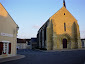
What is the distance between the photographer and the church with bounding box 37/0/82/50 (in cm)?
3347

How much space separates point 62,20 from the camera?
3512 cm

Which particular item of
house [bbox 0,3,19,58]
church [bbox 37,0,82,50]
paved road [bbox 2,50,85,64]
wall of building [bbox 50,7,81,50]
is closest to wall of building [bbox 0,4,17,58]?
house [bbox 0,3,19,58]

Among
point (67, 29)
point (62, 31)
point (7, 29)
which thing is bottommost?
point (7, 29)

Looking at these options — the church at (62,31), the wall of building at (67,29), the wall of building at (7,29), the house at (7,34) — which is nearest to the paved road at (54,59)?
the house at (7,34)

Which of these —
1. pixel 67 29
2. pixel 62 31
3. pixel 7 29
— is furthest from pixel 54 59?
pixel 67 29

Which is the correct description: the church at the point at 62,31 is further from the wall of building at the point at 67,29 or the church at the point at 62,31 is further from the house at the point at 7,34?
the house at the point at 7,34

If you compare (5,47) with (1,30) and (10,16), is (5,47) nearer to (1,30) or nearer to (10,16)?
(1,30)

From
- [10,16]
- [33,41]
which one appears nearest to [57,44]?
[10,16]

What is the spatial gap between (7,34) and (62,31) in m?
21.2

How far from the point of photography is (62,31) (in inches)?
1367

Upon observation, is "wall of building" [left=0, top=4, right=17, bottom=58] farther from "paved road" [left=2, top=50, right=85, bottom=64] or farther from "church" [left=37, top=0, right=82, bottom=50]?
"church" [left=37, top=0, right=82, bottom=50]

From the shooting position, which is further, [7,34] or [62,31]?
[62,31]

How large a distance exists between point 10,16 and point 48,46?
17.9 meters

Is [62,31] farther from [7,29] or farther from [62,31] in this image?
[7,29]
